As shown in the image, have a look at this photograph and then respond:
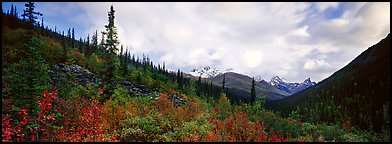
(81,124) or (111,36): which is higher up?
(111,36)

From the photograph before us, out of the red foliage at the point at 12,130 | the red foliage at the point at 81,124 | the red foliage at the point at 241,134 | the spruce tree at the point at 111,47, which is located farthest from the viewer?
the spruce tree at the point at 111,47

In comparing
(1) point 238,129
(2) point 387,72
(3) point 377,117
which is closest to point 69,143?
(1) point 238,129

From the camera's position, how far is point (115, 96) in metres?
18.7

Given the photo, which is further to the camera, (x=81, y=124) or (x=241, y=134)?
(x=81, y=124)

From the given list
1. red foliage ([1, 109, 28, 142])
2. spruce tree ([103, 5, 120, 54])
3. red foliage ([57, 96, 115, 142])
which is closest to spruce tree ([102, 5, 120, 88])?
spruce tree ([103, 5, 120, 54])

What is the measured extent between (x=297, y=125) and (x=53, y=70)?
24.9 m

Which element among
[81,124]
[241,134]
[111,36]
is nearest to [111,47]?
[111,36]

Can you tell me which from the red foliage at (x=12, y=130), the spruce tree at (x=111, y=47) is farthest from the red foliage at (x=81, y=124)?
the spruce tree at (x=111, y=47)

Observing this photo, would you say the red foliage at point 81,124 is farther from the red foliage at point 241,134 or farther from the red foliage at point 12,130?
the red foliage at point 241,134

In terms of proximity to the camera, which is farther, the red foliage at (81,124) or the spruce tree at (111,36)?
the spruce tree at (111,36)

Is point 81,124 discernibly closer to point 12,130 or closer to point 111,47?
point 12,130

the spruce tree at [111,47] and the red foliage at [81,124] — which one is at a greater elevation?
the spruce tree at [111,47]

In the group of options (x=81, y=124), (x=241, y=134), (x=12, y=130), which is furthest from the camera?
(x=81, y=124)

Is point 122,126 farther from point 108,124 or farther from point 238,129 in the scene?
point 238,129
